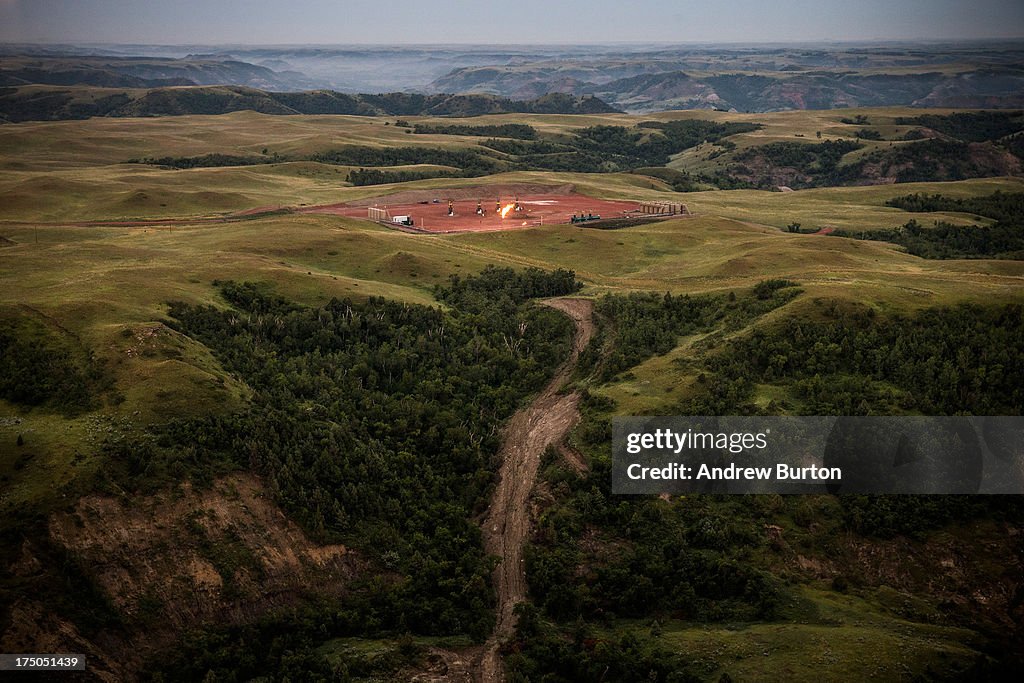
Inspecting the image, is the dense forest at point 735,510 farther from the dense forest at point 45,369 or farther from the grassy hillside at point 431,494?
the dense forest at point 45,369

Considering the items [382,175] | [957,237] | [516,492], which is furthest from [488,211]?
[516,492]

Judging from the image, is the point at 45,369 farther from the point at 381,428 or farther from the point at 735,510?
the point at 735,510

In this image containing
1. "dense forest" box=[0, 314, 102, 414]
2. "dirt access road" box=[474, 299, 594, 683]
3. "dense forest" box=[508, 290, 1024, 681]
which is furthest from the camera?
"dense forest" box=[0, 314, 102, 414]

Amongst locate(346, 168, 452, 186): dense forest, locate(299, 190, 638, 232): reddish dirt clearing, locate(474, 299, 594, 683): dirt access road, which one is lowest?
locate(474, 299, 594, 683): dirt access road

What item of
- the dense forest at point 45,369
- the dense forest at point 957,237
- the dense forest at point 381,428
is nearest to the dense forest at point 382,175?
the dense forest at point 957,237

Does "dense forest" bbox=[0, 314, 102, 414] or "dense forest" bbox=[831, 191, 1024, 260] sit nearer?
"dense forest" bbox=[0, 314, 102, 414]

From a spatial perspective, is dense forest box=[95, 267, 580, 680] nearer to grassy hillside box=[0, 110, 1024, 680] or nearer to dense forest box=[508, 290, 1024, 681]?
grassy hillside box=[0, 110, 1024, 680]

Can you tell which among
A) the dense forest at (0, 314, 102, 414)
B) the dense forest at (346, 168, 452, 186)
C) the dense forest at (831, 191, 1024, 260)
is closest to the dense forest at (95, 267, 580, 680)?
the dense forest at (0, 314, 102, 414)
